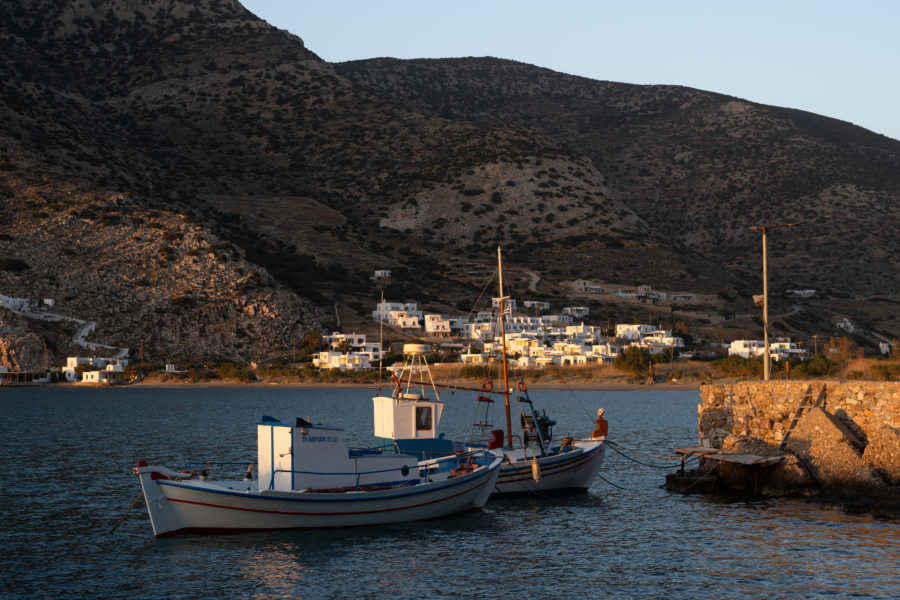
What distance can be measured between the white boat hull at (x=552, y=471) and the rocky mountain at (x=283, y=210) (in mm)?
84727

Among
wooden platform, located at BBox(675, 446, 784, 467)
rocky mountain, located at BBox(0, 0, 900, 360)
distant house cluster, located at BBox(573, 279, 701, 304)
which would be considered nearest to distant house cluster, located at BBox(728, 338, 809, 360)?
rocky mountain, located at BBox(0, 0, 900, 360)

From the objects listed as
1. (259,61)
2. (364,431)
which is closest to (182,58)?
(259,61)

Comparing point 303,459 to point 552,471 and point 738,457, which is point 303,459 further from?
point 738,457

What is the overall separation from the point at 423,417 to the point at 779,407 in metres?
12.7

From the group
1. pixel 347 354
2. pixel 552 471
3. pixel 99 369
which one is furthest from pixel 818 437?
pixel 99 369

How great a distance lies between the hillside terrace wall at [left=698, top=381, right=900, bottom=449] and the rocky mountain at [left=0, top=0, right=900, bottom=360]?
282 ft

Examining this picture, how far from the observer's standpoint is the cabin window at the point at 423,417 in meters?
35.3

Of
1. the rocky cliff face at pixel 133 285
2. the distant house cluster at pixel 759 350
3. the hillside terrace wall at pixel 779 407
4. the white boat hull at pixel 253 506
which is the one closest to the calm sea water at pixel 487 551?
the white boat hull at pixel 253 506

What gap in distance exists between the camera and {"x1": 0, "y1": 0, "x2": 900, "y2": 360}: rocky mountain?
118 metres

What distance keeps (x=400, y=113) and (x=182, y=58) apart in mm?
44210

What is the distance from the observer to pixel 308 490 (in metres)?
28.5

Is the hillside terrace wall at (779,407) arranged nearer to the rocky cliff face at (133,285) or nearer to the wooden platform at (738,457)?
the wooden platform at (738,457)

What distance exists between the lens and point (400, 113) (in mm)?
197500

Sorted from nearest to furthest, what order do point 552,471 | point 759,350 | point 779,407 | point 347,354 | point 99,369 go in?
point 779,407 < point 552,471 < point 99,369 < point 759,350 < point 347,354
